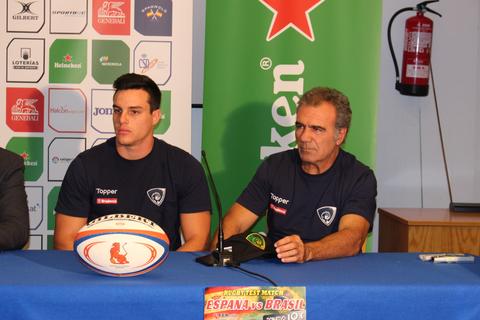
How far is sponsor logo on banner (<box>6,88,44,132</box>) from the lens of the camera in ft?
12.3

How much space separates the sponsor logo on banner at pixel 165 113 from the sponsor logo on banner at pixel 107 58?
267mm

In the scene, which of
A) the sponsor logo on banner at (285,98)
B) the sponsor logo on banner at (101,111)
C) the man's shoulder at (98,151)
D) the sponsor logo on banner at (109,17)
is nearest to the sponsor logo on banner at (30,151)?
the sponsor logo on banner at (101,111)

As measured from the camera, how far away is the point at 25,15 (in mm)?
3742

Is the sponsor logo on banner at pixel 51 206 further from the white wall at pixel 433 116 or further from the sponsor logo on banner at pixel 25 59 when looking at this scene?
the white wall at pixel 433 116

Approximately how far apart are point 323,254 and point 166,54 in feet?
5.96

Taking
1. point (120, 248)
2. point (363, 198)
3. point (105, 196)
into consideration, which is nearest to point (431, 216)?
point (363, 198)

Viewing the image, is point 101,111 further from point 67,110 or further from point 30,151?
point 30,151

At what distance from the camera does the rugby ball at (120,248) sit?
6.42 ft

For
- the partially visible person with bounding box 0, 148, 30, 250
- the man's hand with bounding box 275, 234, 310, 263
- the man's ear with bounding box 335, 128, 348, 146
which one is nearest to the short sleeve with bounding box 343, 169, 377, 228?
the man's ear with bounding box 335, 128, 348, 146

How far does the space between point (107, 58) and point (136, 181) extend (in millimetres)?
1024

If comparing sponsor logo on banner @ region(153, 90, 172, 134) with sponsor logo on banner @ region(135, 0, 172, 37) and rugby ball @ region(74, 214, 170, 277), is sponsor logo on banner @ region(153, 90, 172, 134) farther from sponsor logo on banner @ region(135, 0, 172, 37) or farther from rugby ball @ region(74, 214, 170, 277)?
rugby ball @ region(74, 214, 170, 277)

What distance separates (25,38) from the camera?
375 centimetres

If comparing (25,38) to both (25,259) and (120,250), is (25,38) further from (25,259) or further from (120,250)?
(120,250)

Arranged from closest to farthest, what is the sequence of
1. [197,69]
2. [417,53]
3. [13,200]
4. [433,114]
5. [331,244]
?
[331,244]
[13,200]
[417,53]
[197,69]
[433,114]
